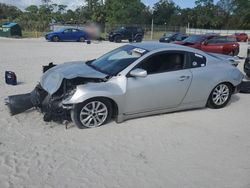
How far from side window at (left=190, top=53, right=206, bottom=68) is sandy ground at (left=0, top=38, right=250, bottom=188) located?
1.03 m

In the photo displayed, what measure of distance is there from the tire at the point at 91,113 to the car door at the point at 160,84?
1.32 feet

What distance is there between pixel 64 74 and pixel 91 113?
35.9 inches

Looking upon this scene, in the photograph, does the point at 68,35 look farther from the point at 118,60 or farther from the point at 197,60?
the point at 197,60

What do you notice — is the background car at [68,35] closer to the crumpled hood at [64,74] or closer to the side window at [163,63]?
the crumpled hood at [64,74]

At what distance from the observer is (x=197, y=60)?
6762mm

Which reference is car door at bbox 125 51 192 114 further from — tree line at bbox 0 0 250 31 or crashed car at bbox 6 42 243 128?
tree line at bbox 0 0 250 31

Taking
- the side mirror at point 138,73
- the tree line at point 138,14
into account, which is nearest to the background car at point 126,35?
the tree line at point 138,14

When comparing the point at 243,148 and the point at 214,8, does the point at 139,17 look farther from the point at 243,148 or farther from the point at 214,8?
the point at 243,148

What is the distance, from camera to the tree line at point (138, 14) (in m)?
63.7

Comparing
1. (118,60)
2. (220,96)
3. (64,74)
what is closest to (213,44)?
(220,96)

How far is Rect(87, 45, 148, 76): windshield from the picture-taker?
615cm

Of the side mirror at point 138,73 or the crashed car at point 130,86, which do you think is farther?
the side mirror at point 138,73

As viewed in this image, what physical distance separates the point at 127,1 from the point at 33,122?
7092cm

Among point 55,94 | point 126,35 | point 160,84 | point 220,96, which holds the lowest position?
point 220,96
